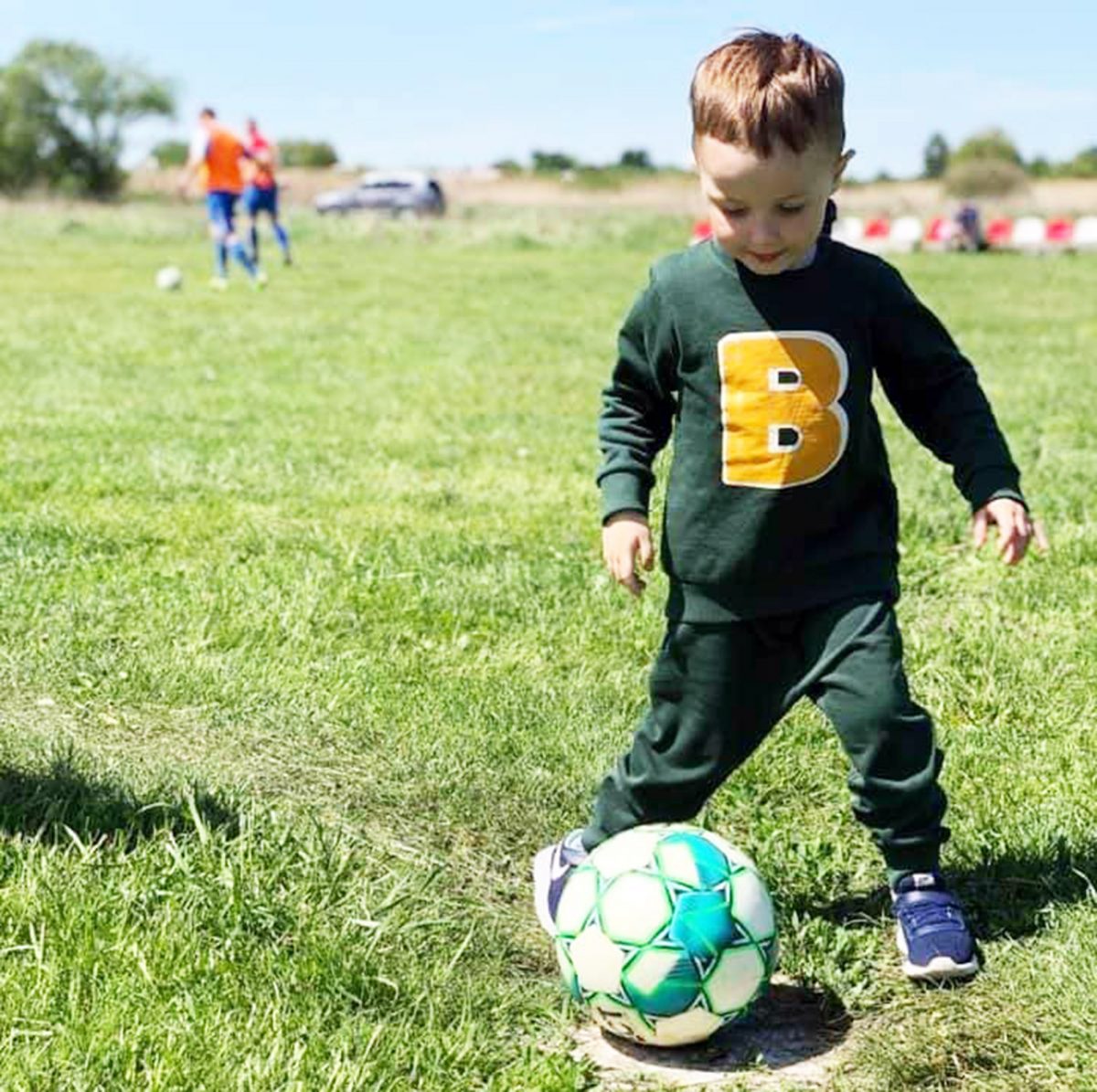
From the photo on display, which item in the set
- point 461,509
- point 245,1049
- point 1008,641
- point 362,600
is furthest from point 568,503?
point 245,1049

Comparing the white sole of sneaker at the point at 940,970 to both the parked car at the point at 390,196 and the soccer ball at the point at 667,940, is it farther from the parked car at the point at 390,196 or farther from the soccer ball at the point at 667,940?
the parked car at the point at 390,196

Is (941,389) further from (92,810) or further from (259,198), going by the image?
(259,198)

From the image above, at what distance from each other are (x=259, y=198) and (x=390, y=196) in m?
29.1

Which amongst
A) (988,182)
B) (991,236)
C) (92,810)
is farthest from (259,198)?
(988,182)

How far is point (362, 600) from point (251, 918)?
7.61ft

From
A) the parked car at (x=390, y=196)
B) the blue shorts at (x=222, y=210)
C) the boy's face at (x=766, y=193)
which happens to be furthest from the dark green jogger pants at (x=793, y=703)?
the parked car at (x=390, y=196)

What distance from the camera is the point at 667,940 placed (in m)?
2.86

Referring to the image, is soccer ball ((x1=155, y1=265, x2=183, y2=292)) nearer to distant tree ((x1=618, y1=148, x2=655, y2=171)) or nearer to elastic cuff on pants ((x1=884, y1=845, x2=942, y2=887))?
elastic cuff on pants ((x1=884, y1=845, x2=942, y2=887))

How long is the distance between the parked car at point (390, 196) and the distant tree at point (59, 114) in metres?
24.8

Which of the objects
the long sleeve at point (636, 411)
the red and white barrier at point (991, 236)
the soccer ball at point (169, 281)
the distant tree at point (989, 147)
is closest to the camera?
the long sleeve at point (636, 411)

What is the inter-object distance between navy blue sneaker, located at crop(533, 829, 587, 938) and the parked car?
1695 inches

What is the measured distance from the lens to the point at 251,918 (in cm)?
304

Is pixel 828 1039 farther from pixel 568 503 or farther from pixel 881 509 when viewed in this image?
pixel 568 503

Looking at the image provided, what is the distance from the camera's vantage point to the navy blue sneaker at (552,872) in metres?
3.27
